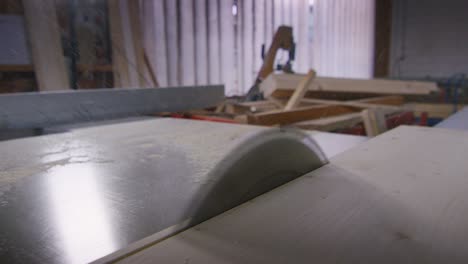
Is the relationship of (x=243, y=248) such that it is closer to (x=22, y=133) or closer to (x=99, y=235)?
(x=99, y=235)

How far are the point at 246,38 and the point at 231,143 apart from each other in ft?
8.57

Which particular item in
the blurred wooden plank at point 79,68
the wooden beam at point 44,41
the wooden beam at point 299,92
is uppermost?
the wooden beam at point 44,41

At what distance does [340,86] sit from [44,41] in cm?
209

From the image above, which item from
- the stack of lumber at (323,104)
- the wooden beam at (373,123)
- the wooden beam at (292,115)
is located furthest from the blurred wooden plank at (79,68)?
the wooden beam at (373,123)

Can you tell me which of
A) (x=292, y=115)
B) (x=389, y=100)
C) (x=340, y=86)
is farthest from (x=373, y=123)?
(x=389, y=100)

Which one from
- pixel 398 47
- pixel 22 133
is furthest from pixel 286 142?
pixel 398 47

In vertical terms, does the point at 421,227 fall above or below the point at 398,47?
below

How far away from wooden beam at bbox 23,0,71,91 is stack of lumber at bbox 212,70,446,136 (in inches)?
41.3

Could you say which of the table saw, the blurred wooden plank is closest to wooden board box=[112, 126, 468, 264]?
the table saw

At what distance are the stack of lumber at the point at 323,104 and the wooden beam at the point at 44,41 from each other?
3.45 ft

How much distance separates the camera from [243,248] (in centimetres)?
44

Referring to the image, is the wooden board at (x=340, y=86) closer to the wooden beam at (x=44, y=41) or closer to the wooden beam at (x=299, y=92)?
the wooden beam at (x=299, y=92)

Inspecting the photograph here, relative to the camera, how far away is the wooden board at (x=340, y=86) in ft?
7.98

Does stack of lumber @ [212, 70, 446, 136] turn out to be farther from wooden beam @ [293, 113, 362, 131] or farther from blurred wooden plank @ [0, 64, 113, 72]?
blurred wooden plank @ [0, 64, 113, 72]
